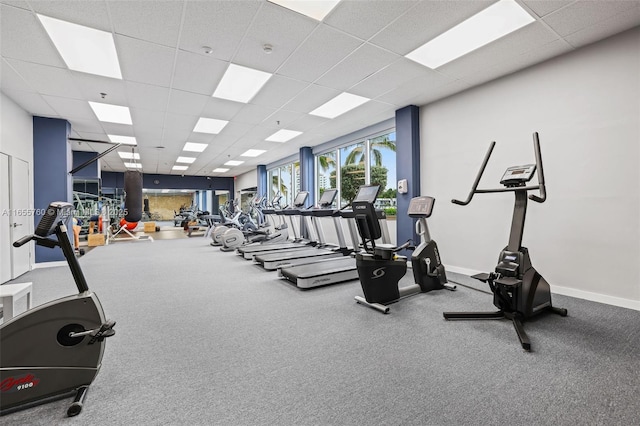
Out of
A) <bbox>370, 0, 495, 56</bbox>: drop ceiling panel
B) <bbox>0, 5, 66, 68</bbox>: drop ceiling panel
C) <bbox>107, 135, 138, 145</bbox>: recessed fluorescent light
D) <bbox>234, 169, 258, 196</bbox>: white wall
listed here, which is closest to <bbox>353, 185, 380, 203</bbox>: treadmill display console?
<bbox>370, 0, 495, 56</bbox>: drop ceiling panel

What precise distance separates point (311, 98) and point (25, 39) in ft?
11.7

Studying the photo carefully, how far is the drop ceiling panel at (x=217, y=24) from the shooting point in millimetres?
2684

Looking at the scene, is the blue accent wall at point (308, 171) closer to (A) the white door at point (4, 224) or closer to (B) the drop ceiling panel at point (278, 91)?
(B) the drop ceiling panel at point (278, 91)

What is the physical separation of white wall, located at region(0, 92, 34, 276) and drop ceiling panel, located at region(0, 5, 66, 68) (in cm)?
154

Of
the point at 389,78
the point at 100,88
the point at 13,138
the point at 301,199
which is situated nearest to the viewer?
the point at 389,78

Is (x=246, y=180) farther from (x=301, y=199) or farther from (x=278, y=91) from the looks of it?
(x=278, y=91)

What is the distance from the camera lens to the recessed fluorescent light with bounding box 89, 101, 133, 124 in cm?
524

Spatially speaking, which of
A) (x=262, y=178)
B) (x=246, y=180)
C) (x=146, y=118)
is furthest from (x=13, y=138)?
(x=246, y=180)

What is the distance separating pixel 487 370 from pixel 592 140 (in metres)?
3.08

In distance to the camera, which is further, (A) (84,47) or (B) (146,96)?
(B) (146,96)

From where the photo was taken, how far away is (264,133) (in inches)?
286

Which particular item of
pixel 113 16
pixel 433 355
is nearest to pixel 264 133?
pixel 113 16

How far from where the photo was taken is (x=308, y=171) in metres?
8.86

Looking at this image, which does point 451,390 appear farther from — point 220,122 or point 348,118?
point 220,122
